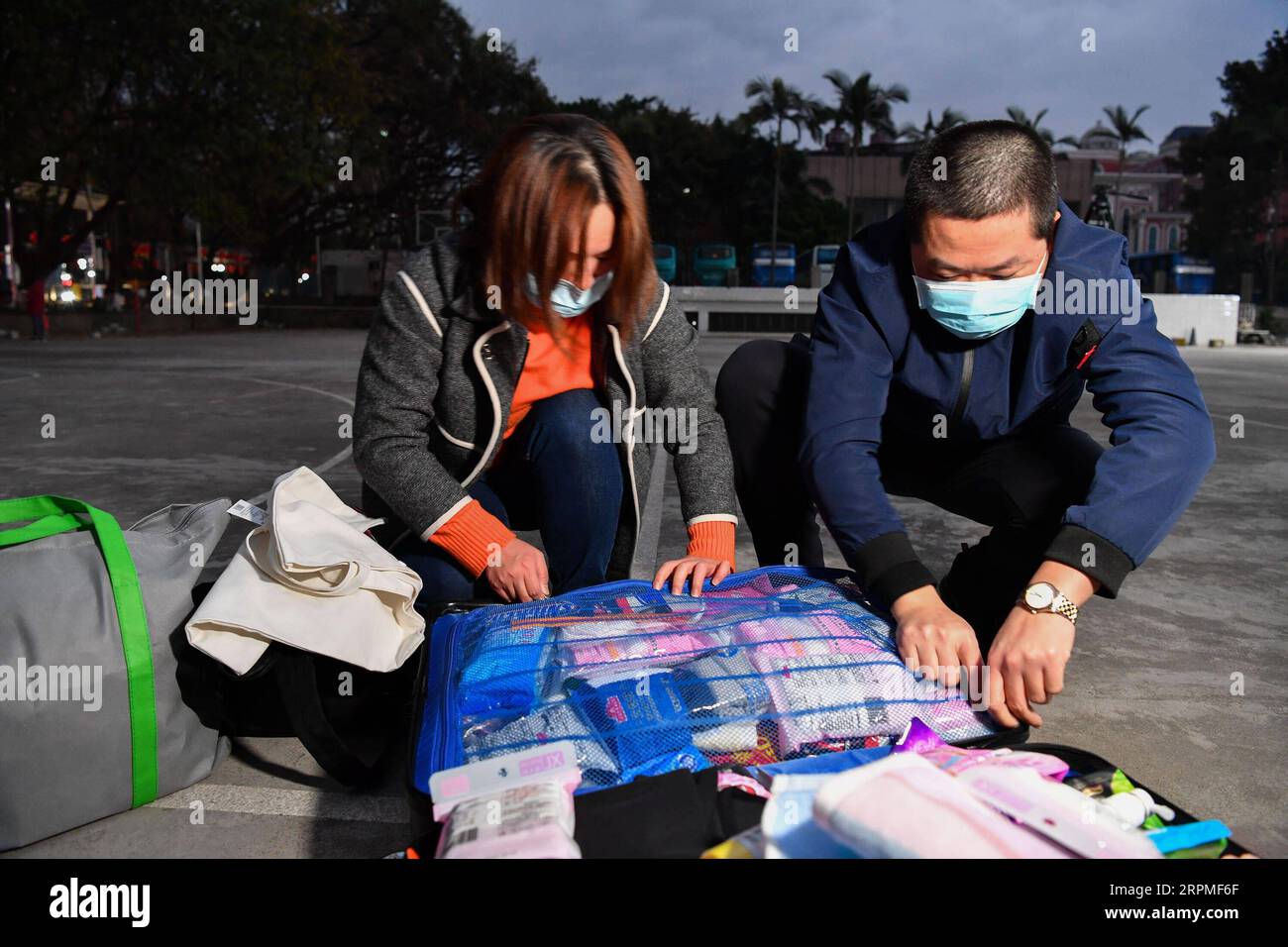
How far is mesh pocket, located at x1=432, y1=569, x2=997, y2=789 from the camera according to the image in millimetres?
1487

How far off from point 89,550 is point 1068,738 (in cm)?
196

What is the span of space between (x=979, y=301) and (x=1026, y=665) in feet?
2.27

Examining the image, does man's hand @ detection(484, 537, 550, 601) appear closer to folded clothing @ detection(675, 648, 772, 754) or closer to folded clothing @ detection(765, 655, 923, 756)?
folded clothing @ detection(675, 648, 772, 754)

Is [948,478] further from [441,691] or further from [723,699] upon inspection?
[441,691]

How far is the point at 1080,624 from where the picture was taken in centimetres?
286

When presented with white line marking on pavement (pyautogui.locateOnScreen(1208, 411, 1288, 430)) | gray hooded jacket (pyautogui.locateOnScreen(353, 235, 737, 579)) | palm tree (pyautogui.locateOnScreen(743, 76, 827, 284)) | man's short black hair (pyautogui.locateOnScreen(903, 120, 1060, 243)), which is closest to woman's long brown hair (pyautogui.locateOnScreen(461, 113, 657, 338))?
gray hooded jacket (pyautogui.locateOnScreen(353, 235, 737, 579))

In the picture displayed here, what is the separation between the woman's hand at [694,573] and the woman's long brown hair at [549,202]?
63cm

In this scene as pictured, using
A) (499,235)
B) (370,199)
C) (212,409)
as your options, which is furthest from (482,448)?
(370,199)

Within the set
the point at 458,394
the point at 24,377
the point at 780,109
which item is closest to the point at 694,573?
the point at 458,394

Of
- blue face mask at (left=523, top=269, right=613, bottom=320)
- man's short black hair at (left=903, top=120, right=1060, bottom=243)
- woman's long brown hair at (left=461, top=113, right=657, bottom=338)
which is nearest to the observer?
man's short black hair at (left=903, top=120, right=1060, bottom=243)

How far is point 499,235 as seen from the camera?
2.07 m
